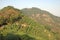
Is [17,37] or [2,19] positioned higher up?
[2,19]

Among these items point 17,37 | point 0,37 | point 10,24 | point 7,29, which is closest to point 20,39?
point 17,37

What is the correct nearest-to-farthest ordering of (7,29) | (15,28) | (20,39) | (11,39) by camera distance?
(11,39)
(20,39)
(7,29)
(15,28)

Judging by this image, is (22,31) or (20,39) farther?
(22,31)

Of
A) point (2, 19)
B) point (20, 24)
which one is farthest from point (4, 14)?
point (20, 24)

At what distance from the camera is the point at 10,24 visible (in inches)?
3066

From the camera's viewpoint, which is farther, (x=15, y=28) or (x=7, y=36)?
(x=15, y=28)

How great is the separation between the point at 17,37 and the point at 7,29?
41.5 feet

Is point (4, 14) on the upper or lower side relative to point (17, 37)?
upper

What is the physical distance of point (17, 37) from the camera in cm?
5972

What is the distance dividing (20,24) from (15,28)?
5152 mm

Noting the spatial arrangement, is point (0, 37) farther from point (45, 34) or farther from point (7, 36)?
point (45, 34)

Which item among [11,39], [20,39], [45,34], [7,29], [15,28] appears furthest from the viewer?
[45,34]

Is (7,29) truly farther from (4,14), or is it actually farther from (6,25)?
(4,14)

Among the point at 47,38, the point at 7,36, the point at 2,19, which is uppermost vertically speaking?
the point at 2,19
